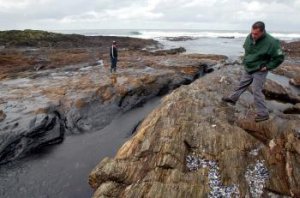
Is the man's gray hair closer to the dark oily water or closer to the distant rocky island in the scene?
the distant rocky island

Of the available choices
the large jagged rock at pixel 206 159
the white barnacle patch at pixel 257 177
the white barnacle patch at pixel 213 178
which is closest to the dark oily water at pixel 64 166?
the large jagged rock at pixel 206 159

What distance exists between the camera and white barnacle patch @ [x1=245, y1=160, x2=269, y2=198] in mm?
8828

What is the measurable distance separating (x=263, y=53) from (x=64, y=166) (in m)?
8.47

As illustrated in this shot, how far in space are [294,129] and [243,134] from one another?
1.51 metres

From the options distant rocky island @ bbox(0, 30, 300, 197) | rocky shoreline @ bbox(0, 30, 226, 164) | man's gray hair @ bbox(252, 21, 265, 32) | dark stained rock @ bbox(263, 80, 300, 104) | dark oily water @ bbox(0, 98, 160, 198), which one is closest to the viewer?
distant rocky island @ bbox(0, 30, 300, 197)

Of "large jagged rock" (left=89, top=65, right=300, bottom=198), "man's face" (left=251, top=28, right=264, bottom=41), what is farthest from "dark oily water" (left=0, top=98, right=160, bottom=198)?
"man's face" (left=251, top=28, right=264, bottom=41)

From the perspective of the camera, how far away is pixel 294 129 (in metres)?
10.1

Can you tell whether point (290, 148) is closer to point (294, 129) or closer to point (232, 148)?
point (294, 129)

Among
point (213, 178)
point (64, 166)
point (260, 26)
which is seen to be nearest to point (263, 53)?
point (260, 26)

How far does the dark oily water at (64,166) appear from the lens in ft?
37.6

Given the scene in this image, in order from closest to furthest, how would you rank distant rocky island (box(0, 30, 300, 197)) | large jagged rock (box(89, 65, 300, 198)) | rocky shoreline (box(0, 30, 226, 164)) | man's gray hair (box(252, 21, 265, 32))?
large jagged rock (box(89, 65, 300, 198)) < distant rocky island (box(0, 30, 300, 197)) < man's gray hair (box(252, 21, 265, 32)) < rocky shoreline (box(0, 30, 226, 164))

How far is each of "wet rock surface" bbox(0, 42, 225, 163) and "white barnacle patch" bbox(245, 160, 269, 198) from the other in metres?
9.03

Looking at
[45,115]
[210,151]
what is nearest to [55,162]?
[45,115]

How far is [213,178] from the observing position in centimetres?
906
